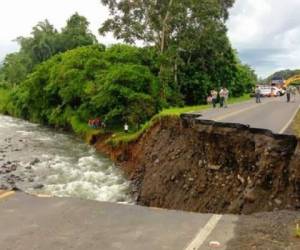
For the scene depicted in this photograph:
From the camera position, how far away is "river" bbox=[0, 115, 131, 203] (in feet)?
64.0

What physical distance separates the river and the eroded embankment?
1.45 m

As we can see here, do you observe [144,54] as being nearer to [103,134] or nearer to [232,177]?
[103,134]

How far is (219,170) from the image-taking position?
15.4m

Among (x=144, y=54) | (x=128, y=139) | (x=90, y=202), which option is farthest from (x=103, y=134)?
(x=90, y=202)

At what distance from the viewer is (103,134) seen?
32438 mm

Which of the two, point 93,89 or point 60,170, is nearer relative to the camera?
point 60,170

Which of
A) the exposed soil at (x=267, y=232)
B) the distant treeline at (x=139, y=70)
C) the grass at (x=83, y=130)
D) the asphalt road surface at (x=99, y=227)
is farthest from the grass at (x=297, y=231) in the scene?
the grass at (x=83, y=130)

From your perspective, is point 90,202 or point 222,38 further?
point 222,38

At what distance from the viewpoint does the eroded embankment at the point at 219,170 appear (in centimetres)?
1254

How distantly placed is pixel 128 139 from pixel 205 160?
35.3ft

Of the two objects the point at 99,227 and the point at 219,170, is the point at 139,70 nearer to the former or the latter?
the point at 219,170

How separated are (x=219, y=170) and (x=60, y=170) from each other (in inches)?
413

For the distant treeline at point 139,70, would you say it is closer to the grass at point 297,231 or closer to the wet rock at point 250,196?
the wet rock at point 250,196

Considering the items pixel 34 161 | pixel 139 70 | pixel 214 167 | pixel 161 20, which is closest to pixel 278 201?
pixel 214 167
